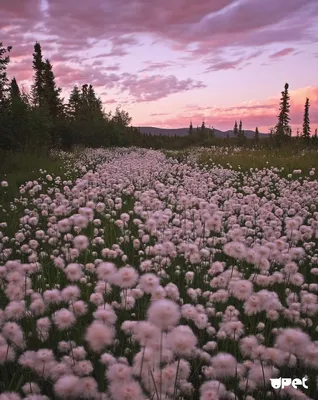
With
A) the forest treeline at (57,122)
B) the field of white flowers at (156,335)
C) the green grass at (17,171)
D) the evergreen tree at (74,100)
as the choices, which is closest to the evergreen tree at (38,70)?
the forest treeline at (57,122)

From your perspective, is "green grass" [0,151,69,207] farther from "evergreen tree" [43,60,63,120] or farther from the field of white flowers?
"evergreen tree" [43,60,63,120]

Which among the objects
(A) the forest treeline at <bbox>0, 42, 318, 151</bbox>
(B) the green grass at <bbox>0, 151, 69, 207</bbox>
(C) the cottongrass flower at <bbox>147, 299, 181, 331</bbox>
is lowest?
(C) the cottongrass flower at <bbox>147, 299, 181, 331</bbox>

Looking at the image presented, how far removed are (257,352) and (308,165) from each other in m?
12.9

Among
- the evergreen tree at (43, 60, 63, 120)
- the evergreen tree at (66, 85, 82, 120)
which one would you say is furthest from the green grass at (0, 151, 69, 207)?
the evergreen tree at (66, 85, 82, 120)

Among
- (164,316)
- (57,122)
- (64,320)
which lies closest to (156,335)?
(164,316)

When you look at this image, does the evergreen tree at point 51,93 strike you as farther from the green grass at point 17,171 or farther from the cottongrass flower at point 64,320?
the cottongrass flower at point 64,320

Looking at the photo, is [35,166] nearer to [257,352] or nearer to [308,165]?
[308,165]

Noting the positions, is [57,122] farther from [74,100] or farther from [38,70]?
[74,100]

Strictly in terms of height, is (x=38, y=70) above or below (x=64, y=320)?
above

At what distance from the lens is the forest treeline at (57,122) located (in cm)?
2356

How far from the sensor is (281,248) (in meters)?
4.43

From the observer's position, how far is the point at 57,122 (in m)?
42.2

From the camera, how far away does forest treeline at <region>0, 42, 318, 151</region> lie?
2356 centimetres

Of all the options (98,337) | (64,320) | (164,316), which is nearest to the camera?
(164,316)
